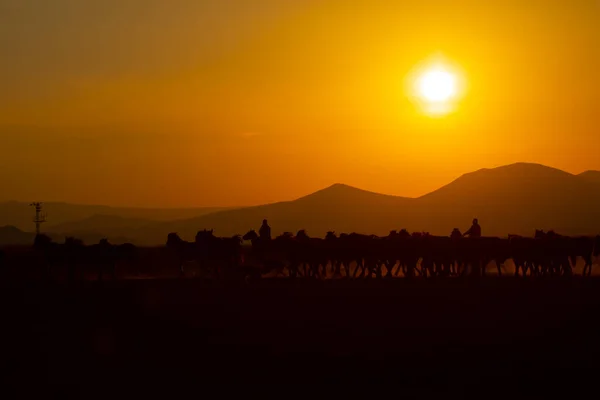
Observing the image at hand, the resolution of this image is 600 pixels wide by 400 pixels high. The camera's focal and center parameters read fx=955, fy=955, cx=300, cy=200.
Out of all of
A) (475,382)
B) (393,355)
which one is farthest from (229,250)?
(475,382)

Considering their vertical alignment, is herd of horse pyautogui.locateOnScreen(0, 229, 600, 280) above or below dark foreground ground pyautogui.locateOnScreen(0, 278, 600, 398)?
above

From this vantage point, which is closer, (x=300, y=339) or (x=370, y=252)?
(x=300, y=339)

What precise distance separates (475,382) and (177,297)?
13658mm

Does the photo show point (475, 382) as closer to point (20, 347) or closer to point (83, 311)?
point (20, 347)

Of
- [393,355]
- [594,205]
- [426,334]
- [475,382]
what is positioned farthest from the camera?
[594,205]

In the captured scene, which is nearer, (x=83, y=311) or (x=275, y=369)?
(x=275, y=369)

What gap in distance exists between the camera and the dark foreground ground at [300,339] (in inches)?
746

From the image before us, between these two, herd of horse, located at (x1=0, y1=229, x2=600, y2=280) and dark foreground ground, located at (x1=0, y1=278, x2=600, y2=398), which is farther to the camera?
herd of horse, located at (x1=0, y1=229, x2=600, y2=280)

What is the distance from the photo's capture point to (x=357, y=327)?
24.7 m

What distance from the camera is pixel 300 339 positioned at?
23.0 metres

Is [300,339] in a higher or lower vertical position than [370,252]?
lower

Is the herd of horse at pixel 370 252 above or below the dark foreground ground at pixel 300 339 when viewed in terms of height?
above

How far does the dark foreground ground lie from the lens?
18938mm

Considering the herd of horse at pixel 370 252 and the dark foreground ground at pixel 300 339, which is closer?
the dark foreground ground at pixel 300 339
